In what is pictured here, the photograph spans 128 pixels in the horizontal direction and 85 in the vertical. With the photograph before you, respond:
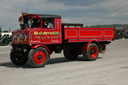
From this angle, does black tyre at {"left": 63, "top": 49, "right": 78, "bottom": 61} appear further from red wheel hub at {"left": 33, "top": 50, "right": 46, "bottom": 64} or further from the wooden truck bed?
red wheel hub at {"left": 33, "top": 50, "right": 46, "bottom": 64}

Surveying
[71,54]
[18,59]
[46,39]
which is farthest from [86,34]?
[18,59]

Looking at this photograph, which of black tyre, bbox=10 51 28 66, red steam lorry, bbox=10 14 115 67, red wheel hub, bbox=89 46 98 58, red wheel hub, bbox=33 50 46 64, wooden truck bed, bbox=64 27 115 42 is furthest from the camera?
red wheel hub, bbox=89 46 98 58

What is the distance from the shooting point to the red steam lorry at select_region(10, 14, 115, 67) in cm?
1021

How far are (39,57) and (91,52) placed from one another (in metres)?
3.76

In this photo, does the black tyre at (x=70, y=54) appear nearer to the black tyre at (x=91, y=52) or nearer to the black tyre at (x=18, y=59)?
the black tyre at (x=91, y=52)

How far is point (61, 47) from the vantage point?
38.7 feet

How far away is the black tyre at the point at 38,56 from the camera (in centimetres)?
993

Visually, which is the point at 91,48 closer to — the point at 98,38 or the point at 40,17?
the point at 98,38

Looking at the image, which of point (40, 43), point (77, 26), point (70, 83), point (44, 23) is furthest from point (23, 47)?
point (70, 83)

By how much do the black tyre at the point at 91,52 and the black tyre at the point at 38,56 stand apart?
279 cm

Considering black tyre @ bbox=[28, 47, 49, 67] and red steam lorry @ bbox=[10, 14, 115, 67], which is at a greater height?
red steam lorry @ bbox=[10, 14, 115, 67]

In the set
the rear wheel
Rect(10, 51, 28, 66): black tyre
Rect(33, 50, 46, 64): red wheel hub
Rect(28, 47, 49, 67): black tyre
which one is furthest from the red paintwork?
the rear wheel

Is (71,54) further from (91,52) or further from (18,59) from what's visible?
(18,59)

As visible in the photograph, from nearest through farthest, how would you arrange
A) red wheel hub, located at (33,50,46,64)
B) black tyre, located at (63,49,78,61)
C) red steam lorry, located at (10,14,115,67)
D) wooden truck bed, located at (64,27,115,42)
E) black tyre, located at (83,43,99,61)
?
red wheel hub, located at (33,50,46,64) < red steam lorry, located at (10,14,115,67) < wooden truck bed, located at (64,27,115,42) < black tyre, located at (83,43,99,61) < black tyre, located at (63,49,78,61)
